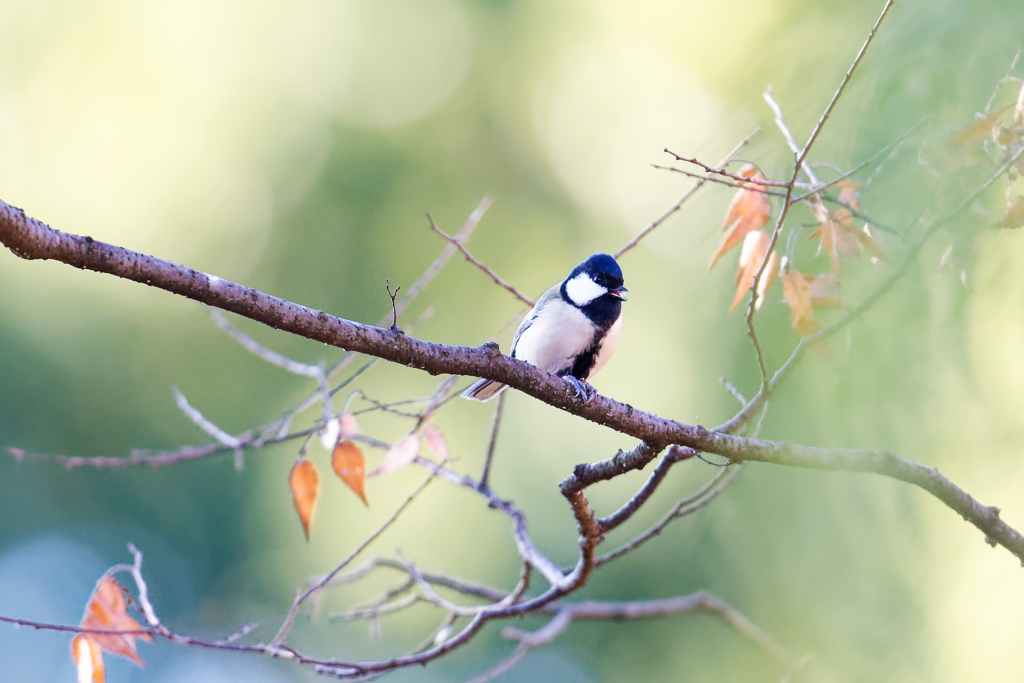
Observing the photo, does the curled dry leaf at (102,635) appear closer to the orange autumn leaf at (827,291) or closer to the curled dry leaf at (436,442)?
the curled dry leaf at (436,442)

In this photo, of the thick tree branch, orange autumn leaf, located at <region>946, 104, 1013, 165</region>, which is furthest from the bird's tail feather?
orange autumn leaf, located at <region>946, 104, 1013, 165</region>

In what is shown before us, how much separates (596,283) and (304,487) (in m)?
1.18

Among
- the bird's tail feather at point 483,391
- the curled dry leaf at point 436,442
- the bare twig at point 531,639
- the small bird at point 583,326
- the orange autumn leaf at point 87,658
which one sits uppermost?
the small bird at point 583,326

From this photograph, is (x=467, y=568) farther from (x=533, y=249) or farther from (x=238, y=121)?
(x=238, y=121)

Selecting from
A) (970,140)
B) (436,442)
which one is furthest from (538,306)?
(970,140)

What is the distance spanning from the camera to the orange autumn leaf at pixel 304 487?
153 cm

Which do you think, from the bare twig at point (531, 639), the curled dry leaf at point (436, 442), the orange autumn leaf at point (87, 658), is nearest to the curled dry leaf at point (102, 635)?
the orange autumn leaf at point (87, 658)

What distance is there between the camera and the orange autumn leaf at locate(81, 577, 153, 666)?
4.83 ft

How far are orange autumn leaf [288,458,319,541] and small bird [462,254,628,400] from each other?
859 mm

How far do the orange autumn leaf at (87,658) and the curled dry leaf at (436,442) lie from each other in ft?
2.57

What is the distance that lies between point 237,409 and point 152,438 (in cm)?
51

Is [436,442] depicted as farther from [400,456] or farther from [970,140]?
[970,140]

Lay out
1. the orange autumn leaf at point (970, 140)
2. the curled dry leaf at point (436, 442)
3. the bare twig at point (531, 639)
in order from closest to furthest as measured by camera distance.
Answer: the orange autumn leaf at point (970, 140) < the curled dry leaf at point (436, 442) < the bare twig at point (531, 639)

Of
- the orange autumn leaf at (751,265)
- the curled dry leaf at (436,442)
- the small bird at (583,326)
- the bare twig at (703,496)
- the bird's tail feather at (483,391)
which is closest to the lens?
the orange autumn leaf at (751,265)
